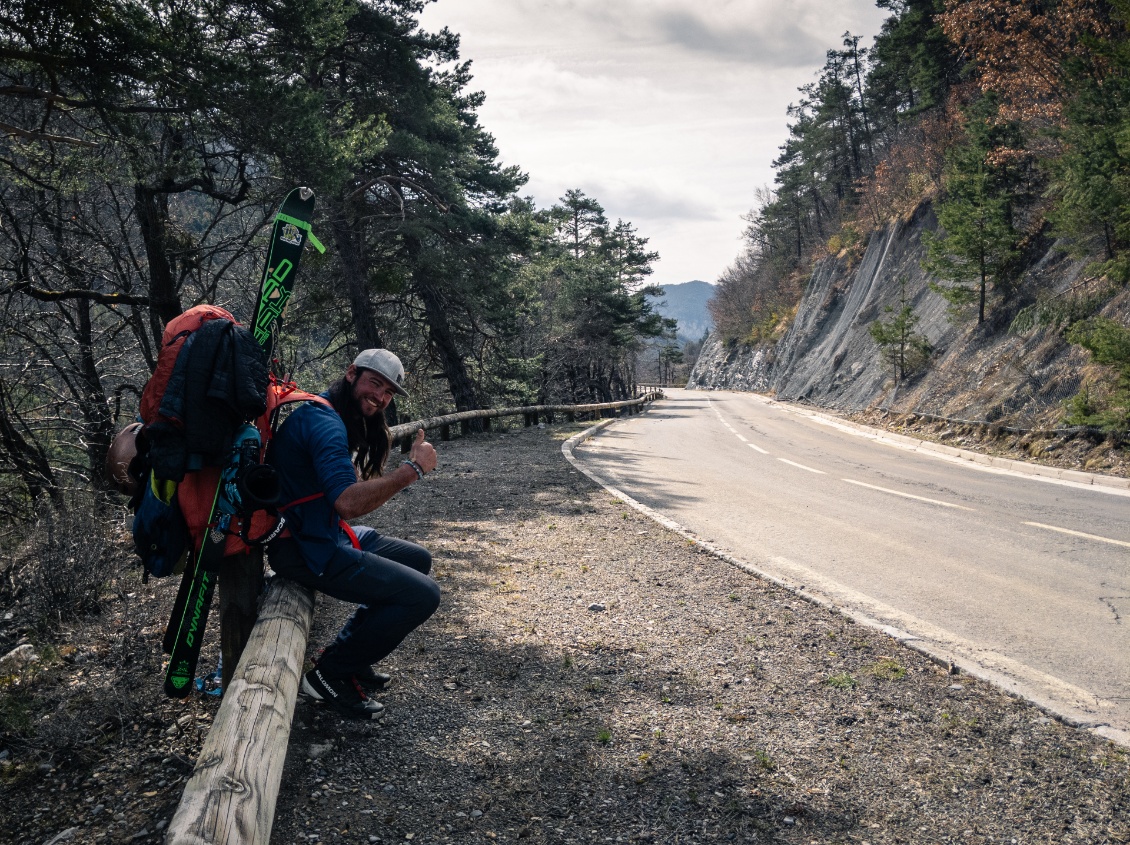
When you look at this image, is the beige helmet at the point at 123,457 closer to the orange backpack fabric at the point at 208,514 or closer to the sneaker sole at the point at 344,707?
the orange backpack fabric at the point at 208,514

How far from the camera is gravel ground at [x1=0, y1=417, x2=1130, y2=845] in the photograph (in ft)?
9.44

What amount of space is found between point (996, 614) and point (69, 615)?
6639 mm

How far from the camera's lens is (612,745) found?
350cm

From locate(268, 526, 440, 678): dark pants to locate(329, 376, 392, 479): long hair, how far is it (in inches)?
22.0

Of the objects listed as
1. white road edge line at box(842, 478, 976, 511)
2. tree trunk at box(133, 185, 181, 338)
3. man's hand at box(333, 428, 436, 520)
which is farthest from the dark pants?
white road edge line at box(842, 478, 976, 511)

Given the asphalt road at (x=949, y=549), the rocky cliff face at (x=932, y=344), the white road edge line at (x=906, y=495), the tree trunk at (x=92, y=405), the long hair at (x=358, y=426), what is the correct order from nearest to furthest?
the long hair at (x=358, y=426) → the asphalt road at (x=949, y=549) → the tree trunk at (x=92, y=405) → the white road edge line at (x=906, y=495) → the rocky cliff face at (x=932, y=344)

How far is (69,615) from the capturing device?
5207 millimetres

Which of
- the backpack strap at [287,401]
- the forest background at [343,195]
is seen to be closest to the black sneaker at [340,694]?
the backpack strap at [287,401]

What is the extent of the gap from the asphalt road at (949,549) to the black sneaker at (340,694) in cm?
339

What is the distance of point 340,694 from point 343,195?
11.7m

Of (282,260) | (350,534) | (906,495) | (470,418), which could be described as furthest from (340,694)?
(470,418)

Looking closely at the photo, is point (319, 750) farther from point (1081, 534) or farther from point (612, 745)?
point (1081, 534)

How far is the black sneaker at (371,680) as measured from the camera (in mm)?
3660

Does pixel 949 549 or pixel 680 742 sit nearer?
pixel 680 742
